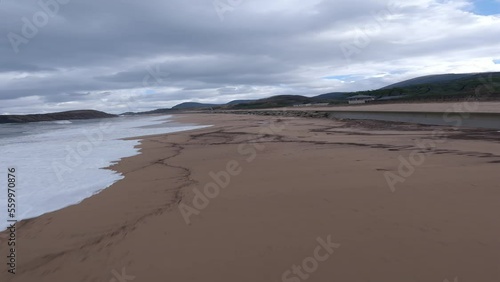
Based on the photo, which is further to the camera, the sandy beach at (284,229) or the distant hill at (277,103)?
the distant hill at (277,103)

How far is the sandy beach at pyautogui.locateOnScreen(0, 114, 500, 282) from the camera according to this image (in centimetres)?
359

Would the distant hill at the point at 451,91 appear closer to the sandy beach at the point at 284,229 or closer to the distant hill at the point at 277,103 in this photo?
the sandy beach at the point at 284,229

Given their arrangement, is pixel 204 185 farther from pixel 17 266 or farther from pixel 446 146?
pixel 446 146

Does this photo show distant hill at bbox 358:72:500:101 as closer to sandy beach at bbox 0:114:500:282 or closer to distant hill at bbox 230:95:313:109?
sandy beach at bbox 0:114:500:282

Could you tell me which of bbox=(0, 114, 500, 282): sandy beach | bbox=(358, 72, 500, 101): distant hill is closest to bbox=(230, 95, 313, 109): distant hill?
bbox=(358, 72, 500, 101): distant hill

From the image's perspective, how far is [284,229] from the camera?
4.57 meters

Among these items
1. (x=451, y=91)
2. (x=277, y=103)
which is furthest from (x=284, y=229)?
(x=277, y=103)

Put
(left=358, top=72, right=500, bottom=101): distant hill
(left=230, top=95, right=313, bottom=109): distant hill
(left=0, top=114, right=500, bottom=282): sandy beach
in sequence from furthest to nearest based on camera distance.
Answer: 1. (left=230, top=95, right=313, bottom=109): distant hill
2. (left=358, top=72, right=500, bottom=101): distant hill
3. (left=0, top=114, right=500, bottom=282): sandy beach

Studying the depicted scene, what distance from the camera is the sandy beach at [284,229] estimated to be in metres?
3.59

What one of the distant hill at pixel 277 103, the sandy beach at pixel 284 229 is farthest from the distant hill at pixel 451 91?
the distant hill at pixel 277 103

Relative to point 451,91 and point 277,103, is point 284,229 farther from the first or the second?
point 277,103

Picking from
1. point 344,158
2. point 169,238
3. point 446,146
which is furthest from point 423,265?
point 446,146

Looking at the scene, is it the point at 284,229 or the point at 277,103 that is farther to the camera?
the point at 277,103

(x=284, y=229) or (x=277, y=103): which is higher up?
(x=284, y=229)
